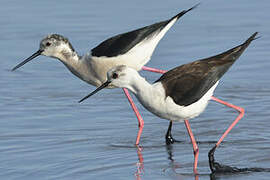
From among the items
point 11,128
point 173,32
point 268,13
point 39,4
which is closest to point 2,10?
point 39,4

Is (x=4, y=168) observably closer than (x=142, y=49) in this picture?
Yes

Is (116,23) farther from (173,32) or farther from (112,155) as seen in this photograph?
(112,155)

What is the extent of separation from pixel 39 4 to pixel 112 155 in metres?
6.27

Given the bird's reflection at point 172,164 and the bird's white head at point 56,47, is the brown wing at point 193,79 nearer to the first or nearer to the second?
the bird's reflection at point 172,164

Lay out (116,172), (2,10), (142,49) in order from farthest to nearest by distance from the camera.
Answer: 1. (2,10)
2. (142,49)
3. (116,172)

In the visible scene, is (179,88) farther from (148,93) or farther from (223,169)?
(223,169)

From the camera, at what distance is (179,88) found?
705cm

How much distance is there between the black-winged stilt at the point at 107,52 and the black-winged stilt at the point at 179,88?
152 centimetres

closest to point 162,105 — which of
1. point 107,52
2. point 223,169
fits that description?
point 223,169

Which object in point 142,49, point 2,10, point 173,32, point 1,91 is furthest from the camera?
point 2,10

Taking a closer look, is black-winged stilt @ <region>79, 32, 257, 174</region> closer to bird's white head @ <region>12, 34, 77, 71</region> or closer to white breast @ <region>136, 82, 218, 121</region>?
white breast @ <region>136, 82, 218, 121</region>

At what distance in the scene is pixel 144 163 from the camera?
23.7 ft

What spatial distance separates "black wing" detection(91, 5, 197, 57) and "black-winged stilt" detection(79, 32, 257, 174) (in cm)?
153

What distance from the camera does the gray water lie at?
283 inches
